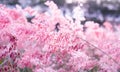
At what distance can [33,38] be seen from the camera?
91.0 inches

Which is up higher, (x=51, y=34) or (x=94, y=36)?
(x=51, y=34)

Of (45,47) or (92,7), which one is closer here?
(45,47)

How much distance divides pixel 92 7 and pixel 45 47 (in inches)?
208

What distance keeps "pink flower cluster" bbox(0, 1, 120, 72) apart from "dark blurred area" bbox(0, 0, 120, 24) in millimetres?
3795

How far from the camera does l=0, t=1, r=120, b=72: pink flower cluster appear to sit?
2.20 metres

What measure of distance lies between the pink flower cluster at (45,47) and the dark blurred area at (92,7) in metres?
3.79

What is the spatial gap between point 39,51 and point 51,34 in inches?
4.7

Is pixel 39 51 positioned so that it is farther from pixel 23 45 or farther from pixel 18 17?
pixel 18 17

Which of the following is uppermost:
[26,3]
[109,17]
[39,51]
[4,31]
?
[4,31]

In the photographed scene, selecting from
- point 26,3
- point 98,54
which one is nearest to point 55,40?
point 98,54

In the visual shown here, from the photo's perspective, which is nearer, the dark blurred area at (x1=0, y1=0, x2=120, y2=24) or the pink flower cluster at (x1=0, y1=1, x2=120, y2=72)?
the pink flower cluster at (x1=0, y1=1, x2=120, y2=72)

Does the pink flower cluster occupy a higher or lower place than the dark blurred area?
higher

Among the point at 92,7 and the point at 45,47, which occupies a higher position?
the point at 45,47

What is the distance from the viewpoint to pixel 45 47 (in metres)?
2.33
